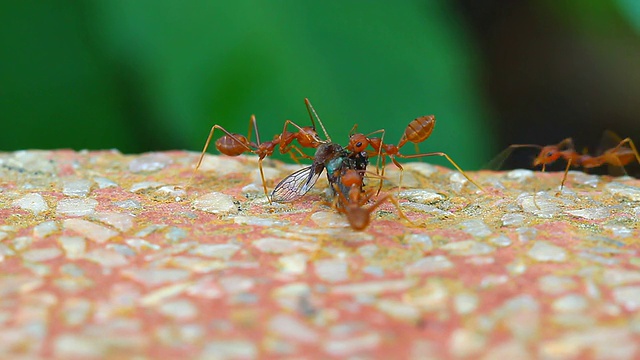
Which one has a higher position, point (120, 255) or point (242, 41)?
point (242, 41)

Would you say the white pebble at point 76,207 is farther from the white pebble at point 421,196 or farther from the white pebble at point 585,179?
the white pebble at point 585,179

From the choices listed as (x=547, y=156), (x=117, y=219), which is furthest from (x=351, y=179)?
(x=547, y=156)

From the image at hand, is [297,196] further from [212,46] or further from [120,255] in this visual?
[212,46]

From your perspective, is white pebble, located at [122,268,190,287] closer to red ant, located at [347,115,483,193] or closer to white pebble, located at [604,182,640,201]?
red ant, located at [347,115,483,193]

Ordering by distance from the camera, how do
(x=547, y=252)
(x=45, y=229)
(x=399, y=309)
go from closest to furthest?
(x=399, y=309) < (x=547, y=252) < (x=45, y=229)

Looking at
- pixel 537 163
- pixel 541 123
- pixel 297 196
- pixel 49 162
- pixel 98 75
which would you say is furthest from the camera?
pixel 541 123

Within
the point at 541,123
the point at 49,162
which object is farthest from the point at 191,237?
the point at 541,123

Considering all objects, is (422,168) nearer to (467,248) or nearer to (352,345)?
(467,248)

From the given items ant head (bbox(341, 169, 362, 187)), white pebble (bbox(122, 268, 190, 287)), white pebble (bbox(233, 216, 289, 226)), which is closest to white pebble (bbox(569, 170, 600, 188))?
ant head (bbox(341, 169, 362, 187))
